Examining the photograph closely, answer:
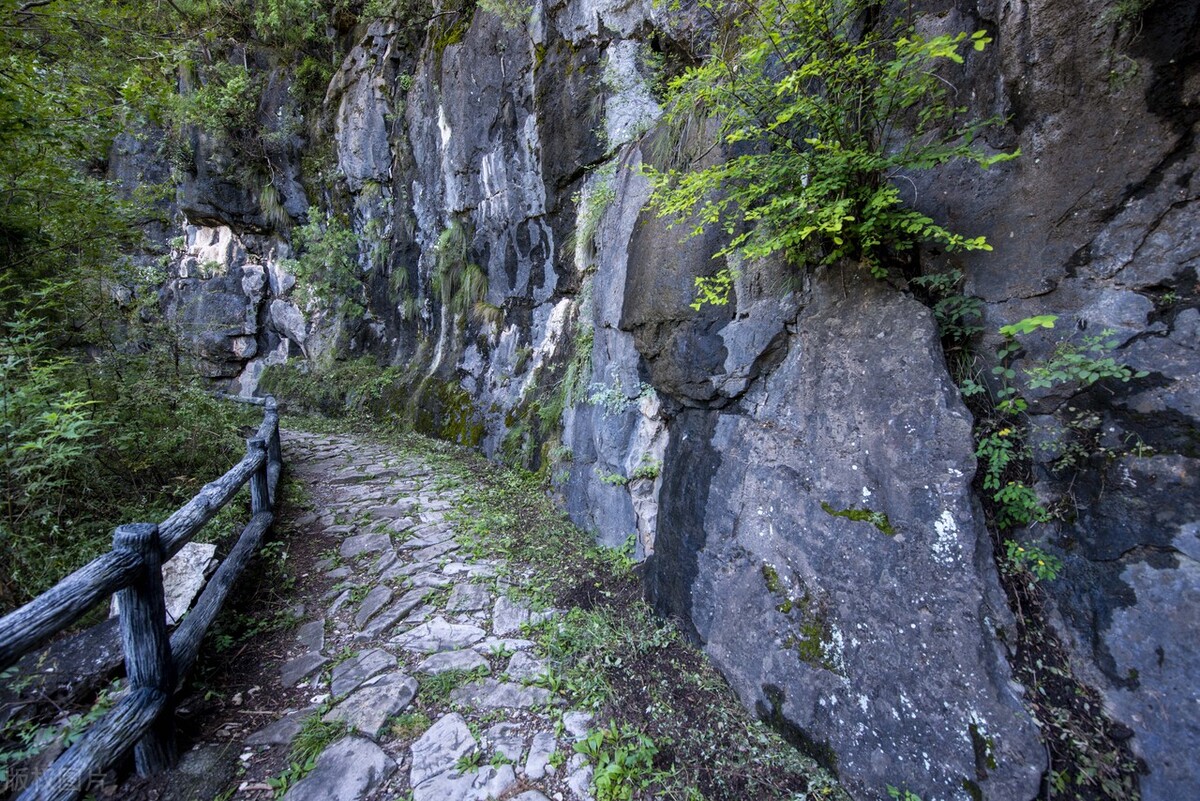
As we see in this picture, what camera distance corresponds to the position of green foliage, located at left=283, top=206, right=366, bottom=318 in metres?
12.6

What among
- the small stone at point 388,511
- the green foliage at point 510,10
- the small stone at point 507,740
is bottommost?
the small stone at point 507,740

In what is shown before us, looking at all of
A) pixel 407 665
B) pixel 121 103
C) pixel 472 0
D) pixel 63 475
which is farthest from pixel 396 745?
Answer: pixel 472 0

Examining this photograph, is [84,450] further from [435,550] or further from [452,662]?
[452,662]

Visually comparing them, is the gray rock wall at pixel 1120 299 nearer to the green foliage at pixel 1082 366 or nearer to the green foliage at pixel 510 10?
the green foliage at pixel 1082 366

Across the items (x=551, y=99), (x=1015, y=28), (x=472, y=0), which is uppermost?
(x=472, y=0)

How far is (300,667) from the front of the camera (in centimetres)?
310

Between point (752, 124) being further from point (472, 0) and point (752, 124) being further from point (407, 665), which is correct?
point (472, 0)

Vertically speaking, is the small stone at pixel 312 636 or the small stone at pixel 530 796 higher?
the small stone at pixel 312 636

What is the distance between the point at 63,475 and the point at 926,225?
19.3 ft

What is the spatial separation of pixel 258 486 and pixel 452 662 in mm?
2979

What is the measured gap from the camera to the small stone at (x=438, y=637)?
130 inches

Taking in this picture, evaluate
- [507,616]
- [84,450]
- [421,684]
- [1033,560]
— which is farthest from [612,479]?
[84,450]

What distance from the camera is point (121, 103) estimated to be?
14.9 feet

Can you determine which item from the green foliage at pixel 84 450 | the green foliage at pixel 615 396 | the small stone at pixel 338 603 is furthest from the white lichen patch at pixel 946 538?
the green foliage at pixel 84 450
